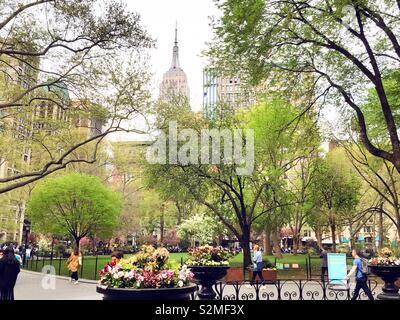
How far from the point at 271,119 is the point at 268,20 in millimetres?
12892

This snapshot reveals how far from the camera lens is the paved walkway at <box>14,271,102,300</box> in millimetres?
14309

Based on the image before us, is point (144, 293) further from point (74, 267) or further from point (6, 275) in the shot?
point (74, 267)

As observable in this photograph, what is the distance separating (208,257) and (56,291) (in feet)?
26.6

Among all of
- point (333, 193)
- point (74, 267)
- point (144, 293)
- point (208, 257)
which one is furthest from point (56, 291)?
point (333, 193)

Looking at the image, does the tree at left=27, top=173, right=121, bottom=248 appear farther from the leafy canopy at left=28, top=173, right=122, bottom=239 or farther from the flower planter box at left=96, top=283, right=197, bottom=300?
the flower planter box at left=96, top=283, right=197, bottom=300

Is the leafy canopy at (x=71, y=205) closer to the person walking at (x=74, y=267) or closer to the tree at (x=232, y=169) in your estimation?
the tree at (x=232, y=169)

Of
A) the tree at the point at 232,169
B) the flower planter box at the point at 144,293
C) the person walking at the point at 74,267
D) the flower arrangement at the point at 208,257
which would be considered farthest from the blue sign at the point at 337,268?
the person walking at the point at 74,267

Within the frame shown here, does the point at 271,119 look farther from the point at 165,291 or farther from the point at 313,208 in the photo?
the point at 165,291

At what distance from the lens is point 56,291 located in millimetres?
16312

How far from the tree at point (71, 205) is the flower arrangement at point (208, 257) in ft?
63.4

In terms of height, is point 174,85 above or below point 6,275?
above

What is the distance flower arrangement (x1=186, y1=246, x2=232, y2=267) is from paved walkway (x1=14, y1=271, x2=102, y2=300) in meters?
4.07

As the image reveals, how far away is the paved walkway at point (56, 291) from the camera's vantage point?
14309mm

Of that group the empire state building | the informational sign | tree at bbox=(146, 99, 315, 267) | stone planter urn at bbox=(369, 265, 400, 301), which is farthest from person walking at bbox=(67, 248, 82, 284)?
stone planter urn at bbox=(369, 265, 400, 301)
